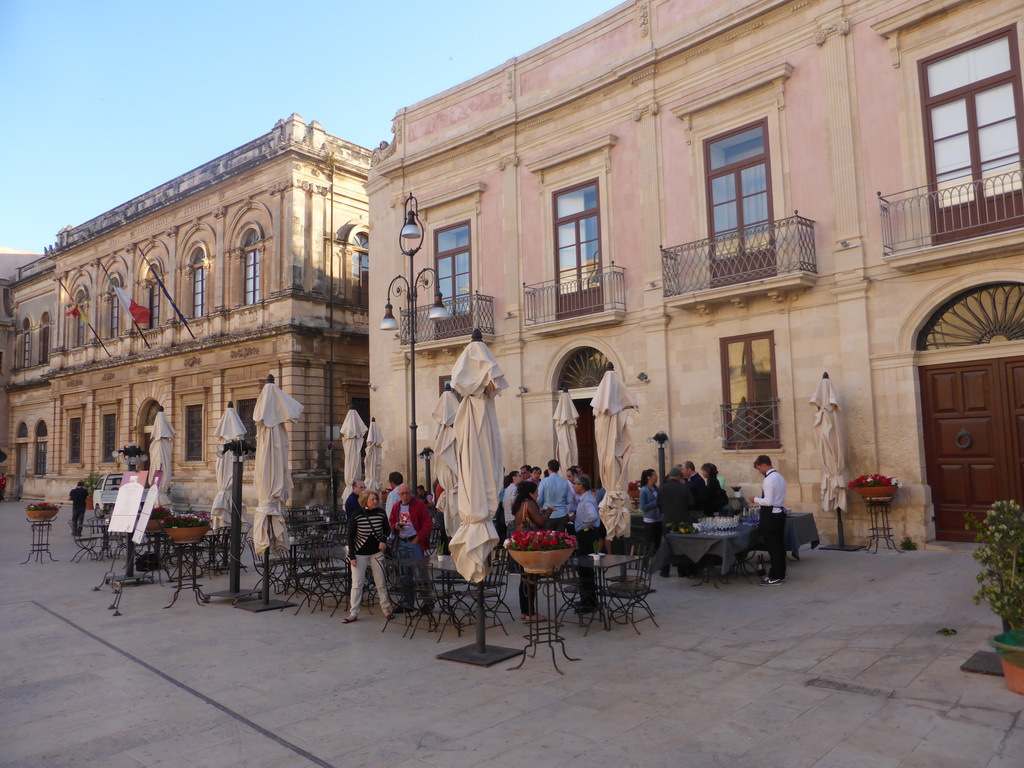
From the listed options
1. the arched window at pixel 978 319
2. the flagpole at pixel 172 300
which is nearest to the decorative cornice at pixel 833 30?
the arched window at pixel 978 319

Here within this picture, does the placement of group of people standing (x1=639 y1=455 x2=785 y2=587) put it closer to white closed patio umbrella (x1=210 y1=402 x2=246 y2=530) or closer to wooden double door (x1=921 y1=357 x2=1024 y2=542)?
wooden double door (x1=921 y1=357 x2=1024 y2=542)

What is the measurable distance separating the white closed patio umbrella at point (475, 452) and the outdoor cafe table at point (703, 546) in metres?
3.41

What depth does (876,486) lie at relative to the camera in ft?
40.1

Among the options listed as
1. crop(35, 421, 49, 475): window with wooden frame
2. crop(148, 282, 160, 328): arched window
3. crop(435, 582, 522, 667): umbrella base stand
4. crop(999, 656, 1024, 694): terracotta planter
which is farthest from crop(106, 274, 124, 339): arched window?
crop(999, 656, 1024, 694): terracotta planter

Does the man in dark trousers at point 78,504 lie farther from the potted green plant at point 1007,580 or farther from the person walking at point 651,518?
the potted green plant at point 1007,580

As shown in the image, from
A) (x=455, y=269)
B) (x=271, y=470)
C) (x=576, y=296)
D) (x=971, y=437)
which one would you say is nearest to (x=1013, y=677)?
(x=971, y=437)

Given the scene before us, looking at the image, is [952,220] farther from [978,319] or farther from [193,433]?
[193,433]

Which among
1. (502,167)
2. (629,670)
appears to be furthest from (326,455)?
(629,670)

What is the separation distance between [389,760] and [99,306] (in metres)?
35.4

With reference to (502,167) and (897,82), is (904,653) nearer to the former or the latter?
(897,82)

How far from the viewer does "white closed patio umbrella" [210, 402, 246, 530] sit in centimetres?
1190

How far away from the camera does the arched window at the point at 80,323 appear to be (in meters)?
35.8

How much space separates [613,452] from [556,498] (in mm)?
1051

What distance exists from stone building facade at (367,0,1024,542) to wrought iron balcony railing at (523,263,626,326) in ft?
0.18
